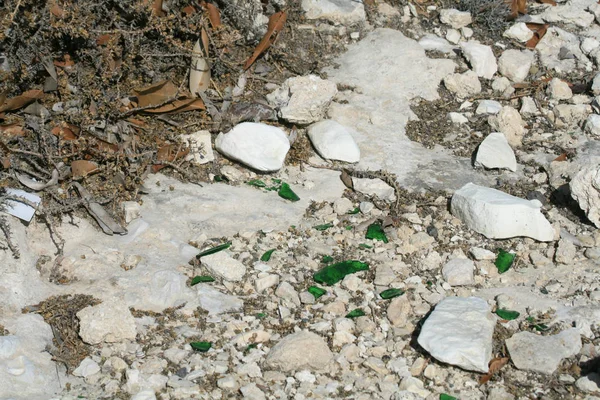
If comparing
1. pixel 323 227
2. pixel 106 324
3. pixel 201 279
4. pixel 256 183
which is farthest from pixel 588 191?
pixel 106 324

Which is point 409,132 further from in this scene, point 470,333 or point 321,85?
point 470,333

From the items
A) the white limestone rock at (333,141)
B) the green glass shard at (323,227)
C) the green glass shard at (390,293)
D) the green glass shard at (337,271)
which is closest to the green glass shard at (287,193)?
the green glass shard at (323,227)

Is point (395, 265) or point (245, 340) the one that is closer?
point (245, 340)

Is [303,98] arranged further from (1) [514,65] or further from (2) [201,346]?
(2) [201,346]

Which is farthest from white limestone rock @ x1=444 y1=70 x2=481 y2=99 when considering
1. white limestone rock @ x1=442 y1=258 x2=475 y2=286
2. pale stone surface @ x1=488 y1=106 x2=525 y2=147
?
white limestone rock @ x1=442 y1=258 x2=475 y2=286

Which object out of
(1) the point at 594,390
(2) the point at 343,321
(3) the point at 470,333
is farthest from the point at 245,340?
(1) the point at 594,390

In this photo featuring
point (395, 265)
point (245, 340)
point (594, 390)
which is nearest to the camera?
point (594, 390)

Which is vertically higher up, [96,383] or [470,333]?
[470,333]

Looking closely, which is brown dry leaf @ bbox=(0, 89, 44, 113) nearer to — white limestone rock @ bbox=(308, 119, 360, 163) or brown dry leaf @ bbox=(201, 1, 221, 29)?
brown dry leaf @ bbox=(201, 1, 221, 29)
